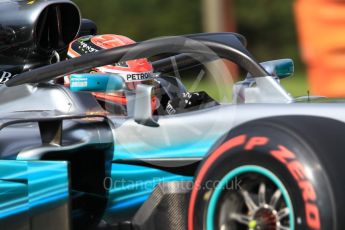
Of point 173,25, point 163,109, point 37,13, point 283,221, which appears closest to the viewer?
point 283,221

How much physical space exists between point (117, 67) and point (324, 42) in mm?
5197

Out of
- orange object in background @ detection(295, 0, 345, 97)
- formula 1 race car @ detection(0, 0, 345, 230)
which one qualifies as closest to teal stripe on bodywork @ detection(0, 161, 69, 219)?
formula 1 race car @ detection(0, 0, 345, 230)

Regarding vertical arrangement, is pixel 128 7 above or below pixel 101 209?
below

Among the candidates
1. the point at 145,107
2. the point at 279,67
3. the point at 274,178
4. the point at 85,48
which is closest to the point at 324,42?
the point at 279,67

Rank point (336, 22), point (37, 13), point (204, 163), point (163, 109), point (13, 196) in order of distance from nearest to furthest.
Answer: point (204, 163) < point (13, 196) < point (163, 109) < point (37, 13) < point (336, 22)

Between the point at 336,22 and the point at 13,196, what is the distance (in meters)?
6.44

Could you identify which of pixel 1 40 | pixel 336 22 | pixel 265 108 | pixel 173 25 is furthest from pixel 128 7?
pixel 265 108

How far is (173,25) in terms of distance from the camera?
2211 cm

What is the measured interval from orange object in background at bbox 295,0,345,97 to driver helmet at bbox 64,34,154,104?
436 centimetres

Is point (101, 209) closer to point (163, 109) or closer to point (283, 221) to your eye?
point (163, 109)

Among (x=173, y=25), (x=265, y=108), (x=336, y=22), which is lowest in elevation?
(x=173, y=25)

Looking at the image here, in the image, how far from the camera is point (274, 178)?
355cm

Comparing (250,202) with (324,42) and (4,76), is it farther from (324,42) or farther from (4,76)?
(324,42)

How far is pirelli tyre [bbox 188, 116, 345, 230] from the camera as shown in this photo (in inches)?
134
